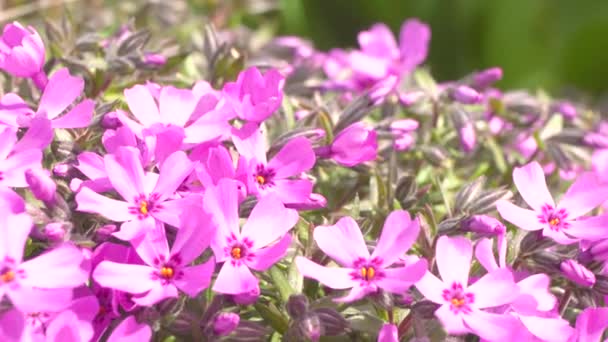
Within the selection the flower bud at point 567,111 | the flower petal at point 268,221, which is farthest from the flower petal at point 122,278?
the flower bud at point 567,111

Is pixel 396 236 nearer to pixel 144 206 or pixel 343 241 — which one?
pixel 343 241

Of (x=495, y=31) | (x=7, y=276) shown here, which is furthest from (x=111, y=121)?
(x=495, y=31)

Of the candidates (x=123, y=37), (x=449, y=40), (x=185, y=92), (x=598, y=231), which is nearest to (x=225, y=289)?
(x=185, y=92)

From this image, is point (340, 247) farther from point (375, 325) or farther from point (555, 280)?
point (555, 280)

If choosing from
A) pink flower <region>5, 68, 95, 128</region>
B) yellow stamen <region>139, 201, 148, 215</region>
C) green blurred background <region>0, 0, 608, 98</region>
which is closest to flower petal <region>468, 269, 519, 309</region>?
yellow stamen <region>139, 201, 148, 215</region>

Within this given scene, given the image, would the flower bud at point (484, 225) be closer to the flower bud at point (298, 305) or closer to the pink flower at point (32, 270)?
the flower bud at point (298, 305)

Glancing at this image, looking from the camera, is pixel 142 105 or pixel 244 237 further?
pixel 142 105

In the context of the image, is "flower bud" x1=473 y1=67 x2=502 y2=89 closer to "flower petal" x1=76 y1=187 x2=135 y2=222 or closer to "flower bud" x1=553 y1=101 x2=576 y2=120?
"flower bud" x1=553 y1=101 x2=576 y2=120
